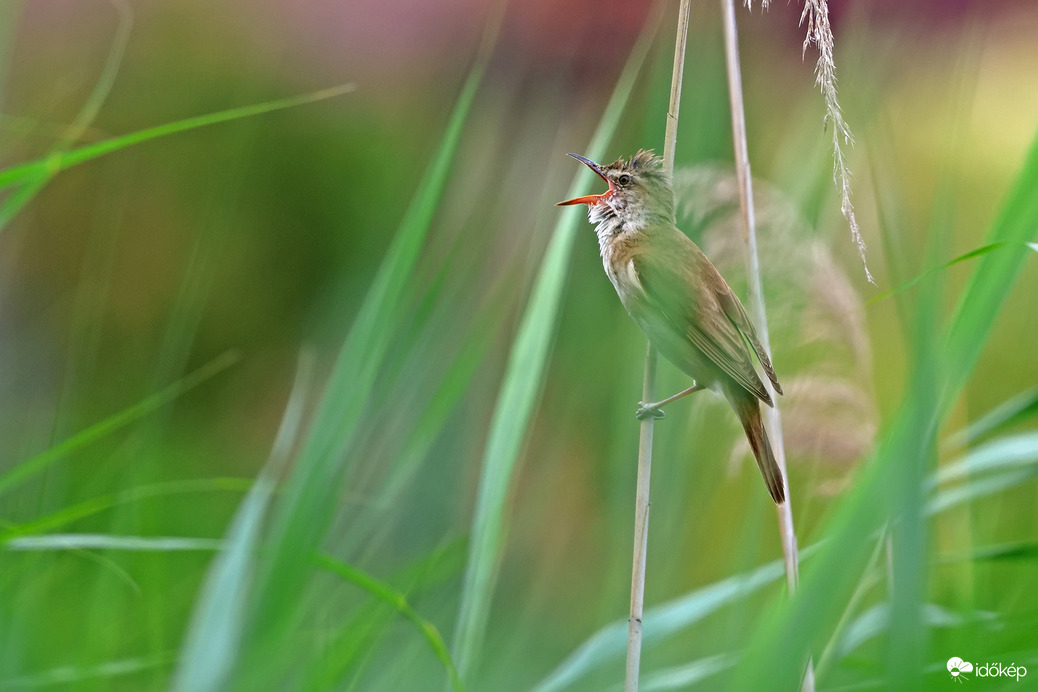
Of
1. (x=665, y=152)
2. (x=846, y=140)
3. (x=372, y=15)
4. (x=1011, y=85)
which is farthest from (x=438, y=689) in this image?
(x=372, y=15)

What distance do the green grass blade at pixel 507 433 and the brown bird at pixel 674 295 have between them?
0.13 m

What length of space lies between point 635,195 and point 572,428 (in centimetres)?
54

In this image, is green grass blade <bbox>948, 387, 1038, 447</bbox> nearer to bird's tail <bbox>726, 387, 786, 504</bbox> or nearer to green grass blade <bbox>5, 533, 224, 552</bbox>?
bird's tail <bbox>726, 387, 786, 504</bbox>

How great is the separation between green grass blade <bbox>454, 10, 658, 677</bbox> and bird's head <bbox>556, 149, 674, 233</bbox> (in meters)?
0.44

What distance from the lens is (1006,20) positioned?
2373 mm

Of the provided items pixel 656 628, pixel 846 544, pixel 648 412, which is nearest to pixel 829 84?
pixel 648 412

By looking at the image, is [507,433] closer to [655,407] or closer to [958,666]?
[655,407]

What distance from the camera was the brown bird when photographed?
4.74 feet

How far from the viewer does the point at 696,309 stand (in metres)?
1.56

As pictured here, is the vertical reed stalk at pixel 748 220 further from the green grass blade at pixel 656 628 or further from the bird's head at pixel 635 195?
the bird's head at pixel 635 195

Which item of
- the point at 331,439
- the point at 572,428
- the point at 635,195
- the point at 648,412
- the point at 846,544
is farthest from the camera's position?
the point at 572,428

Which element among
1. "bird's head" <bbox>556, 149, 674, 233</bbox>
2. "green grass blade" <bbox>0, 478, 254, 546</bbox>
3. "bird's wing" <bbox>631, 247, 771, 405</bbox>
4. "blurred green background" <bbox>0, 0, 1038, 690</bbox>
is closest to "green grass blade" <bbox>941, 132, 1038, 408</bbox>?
"blurred green background" <bbox>0, 0, 1038, 690</bbox>

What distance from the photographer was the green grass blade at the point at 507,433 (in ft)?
3.29

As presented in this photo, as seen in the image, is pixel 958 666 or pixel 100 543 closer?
pixel 100 543
